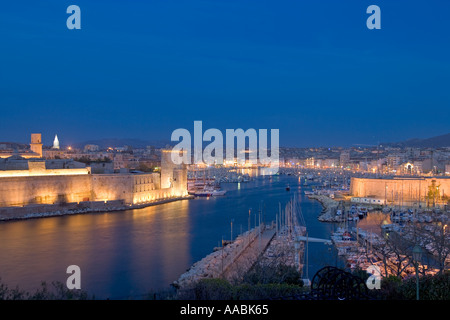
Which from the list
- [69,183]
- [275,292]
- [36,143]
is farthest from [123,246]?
[36,143]

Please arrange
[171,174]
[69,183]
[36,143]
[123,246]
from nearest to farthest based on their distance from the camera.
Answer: [123,246] → [69,183] → [171,174] → [36,143]

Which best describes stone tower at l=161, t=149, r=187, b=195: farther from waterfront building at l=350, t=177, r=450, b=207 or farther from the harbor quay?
waterfront building at l=350, t=177, r=450, b=207

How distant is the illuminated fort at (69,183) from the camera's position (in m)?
12.0

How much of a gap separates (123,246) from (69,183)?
5.64 meters

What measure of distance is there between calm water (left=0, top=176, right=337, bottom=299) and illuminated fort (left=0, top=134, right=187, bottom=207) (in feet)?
3.69

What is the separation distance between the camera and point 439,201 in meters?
14.7

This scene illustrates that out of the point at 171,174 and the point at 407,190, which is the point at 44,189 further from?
the point at 407,190

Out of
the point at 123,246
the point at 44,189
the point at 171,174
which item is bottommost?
the point at 123,246

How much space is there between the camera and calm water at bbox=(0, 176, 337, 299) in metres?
6.27

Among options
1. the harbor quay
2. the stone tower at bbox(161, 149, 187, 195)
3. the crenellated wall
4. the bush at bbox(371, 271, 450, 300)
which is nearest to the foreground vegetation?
the bush at bbox(371, 271, 450, 300)

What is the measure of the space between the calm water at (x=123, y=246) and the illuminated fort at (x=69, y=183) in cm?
112

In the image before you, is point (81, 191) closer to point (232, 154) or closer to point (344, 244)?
point (344, 244)

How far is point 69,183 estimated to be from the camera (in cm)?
1319
